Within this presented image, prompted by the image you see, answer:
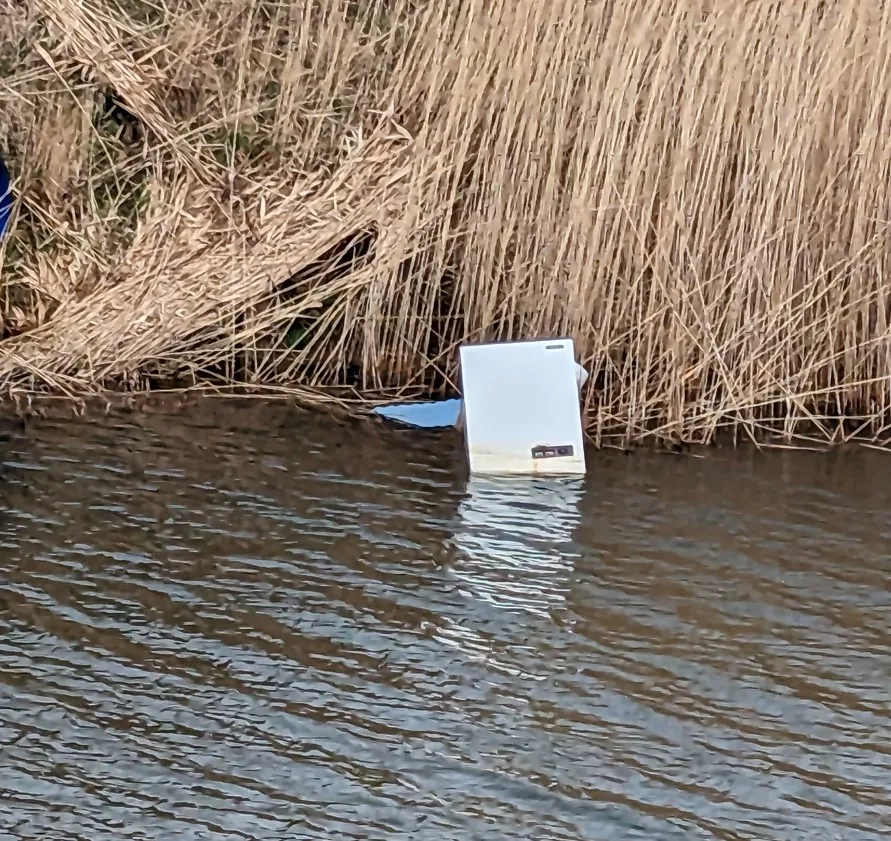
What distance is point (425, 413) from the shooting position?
10.7 ft

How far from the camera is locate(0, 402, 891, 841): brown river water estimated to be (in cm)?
176

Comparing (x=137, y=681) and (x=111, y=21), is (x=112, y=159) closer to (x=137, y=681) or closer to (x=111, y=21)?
(x=111, y=21)

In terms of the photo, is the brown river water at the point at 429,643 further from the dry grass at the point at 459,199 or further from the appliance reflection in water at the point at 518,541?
the dry grass at the point at 459,199

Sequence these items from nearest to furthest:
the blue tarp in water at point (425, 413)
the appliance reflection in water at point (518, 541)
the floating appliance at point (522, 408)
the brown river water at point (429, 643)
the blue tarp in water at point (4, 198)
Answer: the brown river water at point (429, 643) → the appliance reflection in water at point (518, 541) → the floating appliance at point (522, 408) → the blue tarp in water at point (425, 413) → the blue tarp in water at point (4, 198)

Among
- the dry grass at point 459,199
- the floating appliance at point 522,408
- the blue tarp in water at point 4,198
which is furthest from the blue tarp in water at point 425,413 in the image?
the blue tarp in water at point 4,198

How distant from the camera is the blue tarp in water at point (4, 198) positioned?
3.39 meters

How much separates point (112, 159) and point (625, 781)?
7.84 feet

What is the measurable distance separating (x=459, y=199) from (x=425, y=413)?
58cm

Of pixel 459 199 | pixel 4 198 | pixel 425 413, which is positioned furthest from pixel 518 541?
pixel 4 198

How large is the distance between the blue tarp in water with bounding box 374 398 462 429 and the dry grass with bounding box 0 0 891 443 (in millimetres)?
107

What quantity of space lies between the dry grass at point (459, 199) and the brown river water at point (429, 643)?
0.31 meters

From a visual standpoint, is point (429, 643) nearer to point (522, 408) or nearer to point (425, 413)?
point (522, 408)

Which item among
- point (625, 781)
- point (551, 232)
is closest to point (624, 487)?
point (551, 232)

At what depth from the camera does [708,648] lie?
7.15 feet
